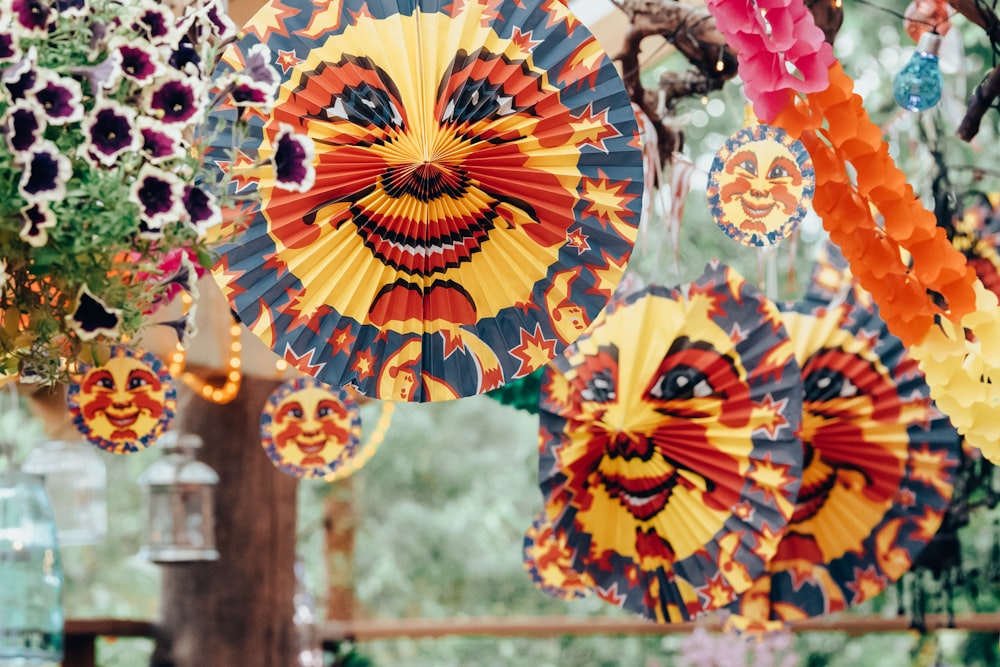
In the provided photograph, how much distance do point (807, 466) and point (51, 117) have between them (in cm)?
201

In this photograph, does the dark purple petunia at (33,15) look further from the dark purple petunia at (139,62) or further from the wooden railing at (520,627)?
the wooden railing at (520,627)

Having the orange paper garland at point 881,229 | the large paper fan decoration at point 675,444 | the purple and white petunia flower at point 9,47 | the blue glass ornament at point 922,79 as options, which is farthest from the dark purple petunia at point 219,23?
the blue glass ornament at point 922,79

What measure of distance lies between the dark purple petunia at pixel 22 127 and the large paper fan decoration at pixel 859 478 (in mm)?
1969

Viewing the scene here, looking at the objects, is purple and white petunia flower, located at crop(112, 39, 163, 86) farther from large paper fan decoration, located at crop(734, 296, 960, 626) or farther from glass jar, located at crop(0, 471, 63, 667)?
glass jar, located at crop(0, 471, 63, 667)

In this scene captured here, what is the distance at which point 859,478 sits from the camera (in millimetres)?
2625

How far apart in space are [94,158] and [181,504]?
2870 mm

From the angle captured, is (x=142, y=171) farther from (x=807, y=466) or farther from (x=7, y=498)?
(x=7, y=498)

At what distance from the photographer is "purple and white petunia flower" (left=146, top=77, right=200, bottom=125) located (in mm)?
1107

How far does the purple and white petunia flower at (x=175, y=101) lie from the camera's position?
1.11 meters

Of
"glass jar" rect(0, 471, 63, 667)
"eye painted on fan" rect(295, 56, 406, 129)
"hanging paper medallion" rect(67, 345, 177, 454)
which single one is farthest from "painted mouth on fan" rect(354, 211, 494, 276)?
"glass jar" rect(0, 471, 63, 667)

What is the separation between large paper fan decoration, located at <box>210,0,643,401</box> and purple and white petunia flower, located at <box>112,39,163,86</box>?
19.0 inches

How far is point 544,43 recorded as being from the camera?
1643 millimetres

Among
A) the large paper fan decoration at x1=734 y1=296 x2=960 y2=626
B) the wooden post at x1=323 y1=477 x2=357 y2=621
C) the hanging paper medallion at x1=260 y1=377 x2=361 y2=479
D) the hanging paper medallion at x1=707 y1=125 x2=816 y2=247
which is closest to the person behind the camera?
the hanging paper medallion at x1=707 y1=125 x2=816 y2=247

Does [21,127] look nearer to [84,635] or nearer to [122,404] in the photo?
[122,404]
